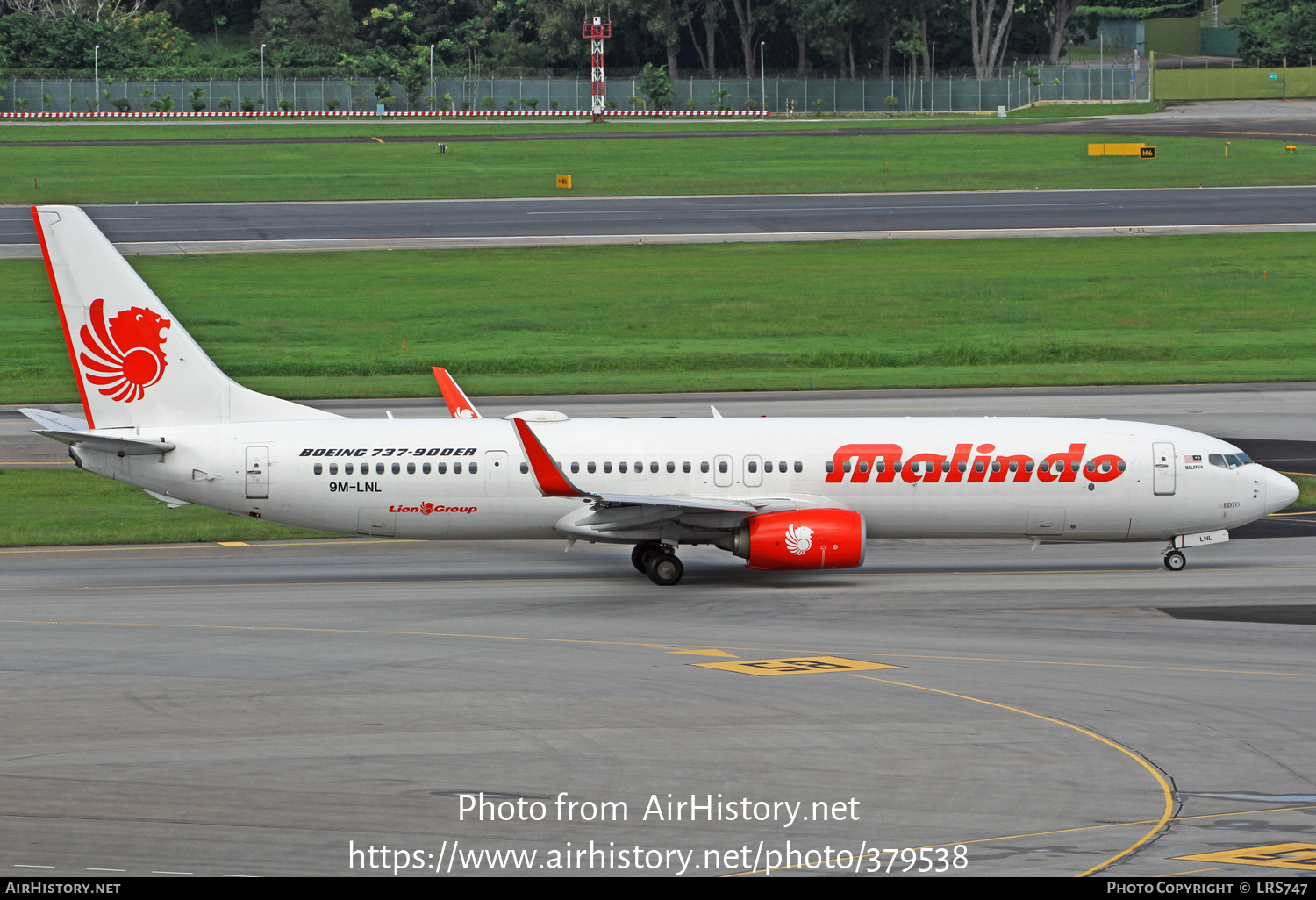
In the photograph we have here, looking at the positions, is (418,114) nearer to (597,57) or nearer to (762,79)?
(597,57)

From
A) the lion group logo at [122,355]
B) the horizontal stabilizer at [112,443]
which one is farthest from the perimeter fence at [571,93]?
the horizontal stabilizer at [112,443]

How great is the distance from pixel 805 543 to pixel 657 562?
389cm

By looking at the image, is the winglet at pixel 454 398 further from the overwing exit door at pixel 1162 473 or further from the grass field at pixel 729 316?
the grass field at pixel 729 316

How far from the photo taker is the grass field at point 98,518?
43.0 m

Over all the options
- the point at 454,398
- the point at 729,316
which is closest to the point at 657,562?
the point at 454,398

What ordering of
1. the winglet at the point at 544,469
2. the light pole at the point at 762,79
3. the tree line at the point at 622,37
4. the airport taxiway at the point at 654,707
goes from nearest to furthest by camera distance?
the airport taxiway at the point at 654,707, the winglet at the point at 544,469, the tree line at the point at 622,37, the light pole at the point at 762,79

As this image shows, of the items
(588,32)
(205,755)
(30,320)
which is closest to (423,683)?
(205,755)

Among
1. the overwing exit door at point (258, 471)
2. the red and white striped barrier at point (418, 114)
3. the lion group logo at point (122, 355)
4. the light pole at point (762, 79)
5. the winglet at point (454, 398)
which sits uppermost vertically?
the light pole at point (762, 79)

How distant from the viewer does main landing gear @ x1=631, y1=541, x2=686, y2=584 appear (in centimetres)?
3700

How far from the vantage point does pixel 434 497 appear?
37.4 meters

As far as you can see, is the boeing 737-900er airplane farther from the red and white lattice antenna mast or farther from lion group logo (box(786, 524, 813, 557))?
the red and white lattice antenna mast

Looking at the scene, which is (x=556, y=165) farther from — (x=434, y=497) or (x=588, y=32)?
(x=434, y=497)

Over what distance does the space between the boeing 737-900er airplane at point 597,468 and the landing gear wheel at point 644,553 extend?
0.23 ft

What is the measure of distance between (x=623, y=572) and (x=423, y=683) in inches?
459
